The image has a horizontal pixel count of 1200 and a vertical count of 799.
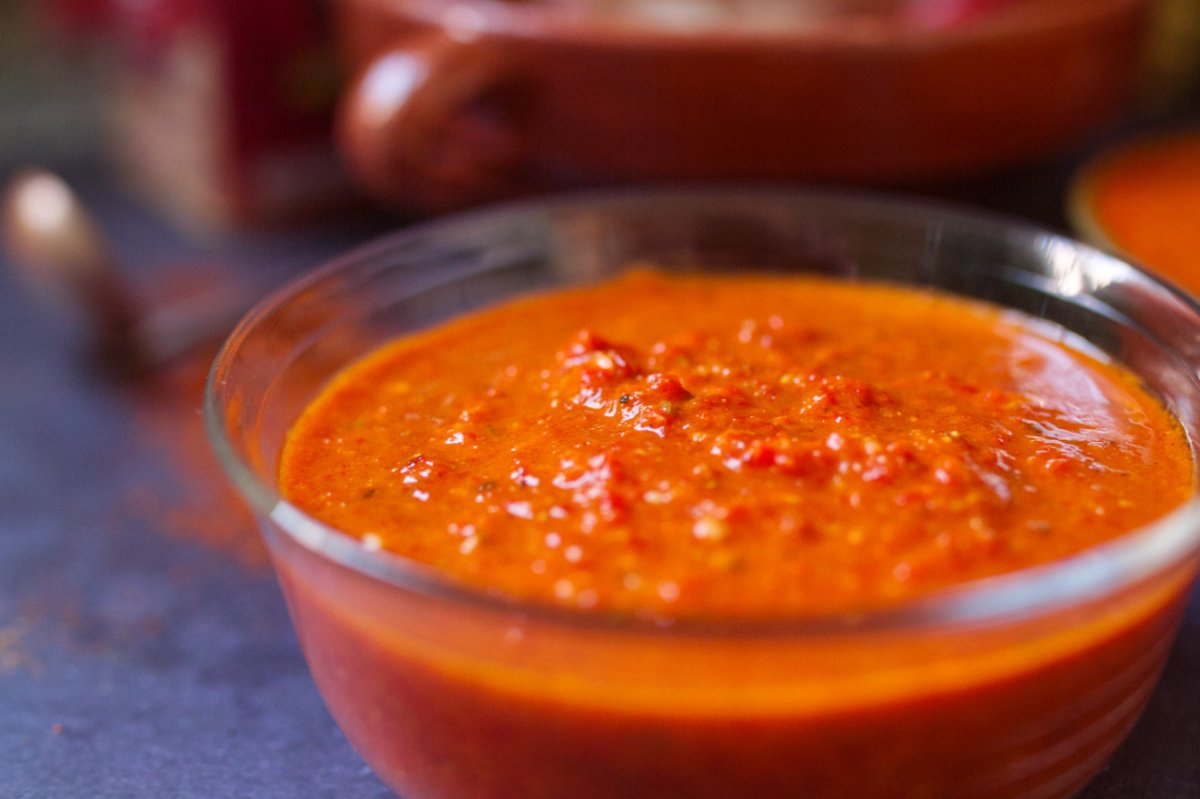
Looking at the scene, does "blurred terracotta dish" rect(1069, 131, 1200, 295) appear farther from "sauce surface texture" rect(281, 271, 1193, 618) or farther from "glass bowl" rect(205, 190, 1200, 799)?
"glass bowl" rect(205, 190, 1200, 799)

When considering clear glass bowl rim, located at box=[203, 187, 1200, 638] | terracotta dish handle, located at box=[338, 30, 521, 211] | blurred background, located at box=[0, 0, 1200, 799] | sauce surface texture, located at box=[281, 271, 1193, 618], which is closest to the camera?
clear glass bowl rim, located at box=[203, 187, 1200, 638]

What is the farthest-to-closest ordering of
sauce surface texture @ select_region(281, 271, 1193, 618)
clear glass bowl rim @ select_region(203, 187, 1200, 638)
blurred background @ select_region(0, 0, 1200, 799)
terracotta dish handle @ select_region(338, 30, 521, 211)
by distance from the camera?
terracotta dish handle @ select_region(338, 30, 521, 211), blurred background @ select_region(0, 0, 1200, 799), sauce surface texture @ select_region(281, 271, 1193, 618), clear glass bowl rim @ select_region(203, 187, 1200, 638)

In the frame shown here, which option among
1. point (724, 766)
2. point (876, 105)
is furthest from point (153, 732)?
point (876, 105)

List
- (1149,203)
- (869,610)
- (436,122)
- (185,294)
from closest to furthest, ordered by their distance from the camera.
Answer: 1. (869,610)
2. (436,122)
3. (1149,203)
4. (185,294)

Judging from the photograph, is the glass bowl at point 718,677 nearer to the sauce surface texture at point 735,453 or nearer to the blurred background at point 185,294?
the sauce surface texture at point 735,453

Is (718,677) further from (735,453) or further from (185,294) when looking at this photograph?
(185,294)

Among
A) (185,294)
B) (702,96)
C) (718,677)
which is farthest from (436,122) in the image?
(718,677)

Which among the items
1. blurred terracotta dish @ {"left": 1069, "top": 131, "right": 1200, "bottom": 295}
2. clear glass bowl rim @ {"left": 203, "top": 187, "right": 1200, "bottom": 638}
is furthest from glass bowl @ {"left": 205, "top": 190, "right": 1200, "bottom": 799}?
blurred terracotta dish @ {"left": 1069, "top": 131, "right": 1200, "bottom": 295}

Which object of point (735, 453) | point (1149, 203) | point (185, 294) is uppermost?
point (735, 453)
